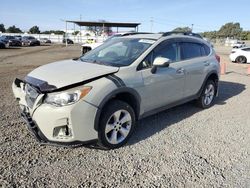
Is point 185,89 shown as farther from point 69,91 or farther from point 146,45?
point 69,91

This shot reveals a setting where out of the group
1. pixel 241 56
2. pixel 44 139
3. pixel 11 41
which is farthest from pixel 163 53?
pixel 11 41

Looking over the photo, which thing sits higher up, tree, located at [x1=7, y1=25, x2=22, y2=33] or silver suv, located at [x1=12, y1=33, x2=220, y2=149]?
tree, located at [x1=7, y1=25, x2=22, y2=33]

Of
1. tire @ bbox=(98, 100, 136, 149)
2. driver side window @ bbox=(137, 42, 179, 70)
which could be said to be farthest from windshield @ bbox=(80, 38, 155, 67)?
tire @ bbox=(98, 100, 136, 149)

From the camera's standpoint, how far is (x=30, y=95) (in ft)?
13.6

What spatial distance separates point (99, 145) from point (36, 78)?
141 centimetres

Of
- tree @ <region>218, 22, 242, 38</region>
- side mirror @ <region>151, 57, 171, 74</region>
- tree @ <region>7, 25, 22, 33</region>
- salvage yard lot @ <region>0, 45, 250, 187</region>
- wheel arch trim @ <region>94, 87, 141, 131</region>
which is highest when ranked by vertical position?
tree @ <region>218, 22, 242, 38</region>

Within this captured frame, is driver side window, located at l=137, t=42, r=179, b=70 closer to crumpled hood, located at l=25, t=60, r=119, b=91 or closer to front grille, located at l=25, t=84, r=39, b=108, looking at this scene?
crumpled hood, located at l=25, t=60, r=119, b=91

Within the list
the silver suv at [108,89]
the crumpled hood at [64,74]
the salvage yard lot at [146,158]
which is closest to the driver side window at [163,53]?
Result: the silver suv at [108,89]

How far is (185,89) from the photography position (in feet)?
19.5

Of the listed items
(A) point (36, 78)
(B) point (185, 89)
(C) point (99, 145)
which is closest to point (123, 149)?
(C) point (99, 145)

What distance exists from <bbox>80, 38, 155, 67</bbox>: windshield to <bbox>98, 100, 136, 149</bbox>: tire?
765 mm

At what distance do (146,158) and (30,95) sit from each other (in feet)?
6.36

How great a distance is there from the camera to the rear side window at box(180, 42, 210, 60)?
601 centimetres

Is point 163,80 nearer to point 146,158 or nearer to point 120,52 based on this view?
point 120,52
